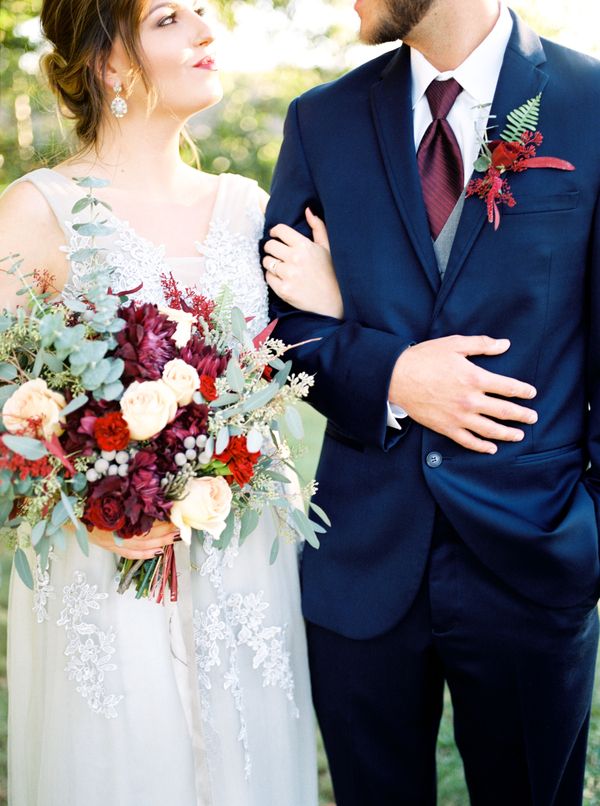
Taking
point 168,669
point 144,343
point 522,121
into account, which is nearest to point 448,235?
point 522,121

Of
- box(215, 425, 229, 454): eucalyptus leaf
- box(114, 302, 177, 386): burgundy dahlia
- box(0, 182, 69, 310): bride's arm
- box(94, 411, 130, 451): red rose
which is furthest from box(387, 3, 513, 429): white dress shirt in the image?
box(0, 182, 69, 310): bride's arm

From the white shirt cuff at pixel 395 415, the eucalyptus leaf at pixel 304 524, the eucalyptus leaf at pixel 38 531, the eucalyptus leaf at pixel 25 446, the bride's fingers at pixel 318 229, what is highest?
the bride's fingers at pixel 318 229

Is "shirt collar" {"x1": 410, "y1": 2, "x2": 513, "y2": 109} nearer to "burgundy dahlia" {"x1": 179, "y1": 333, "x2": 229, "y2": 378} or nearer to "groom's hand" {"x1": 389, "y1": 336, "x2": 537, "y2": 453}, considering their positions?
"groom's hand" {"x1": 389, "y1": 336, "x2": 537, "y2": 453}

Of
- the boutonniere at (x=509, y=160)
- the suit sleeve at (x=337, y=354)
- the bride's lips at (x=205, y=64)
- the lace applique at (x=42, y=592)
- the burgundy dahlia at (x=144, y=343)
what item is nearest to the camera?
the burgundy dahlia at (x=144, y=343)

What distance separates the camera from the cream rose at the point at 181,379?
1.84 m

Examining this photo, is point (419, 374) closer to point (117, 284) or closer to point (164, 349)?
point (164, 349)

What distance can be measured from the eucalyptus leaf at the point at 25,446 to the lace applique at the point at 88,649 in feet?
2.07

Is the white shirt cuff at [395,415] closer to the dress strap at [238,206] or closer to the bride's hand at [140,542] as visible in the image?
the bride's hand at [140,542]

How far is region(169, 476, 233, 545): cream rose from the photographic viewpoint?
1.90m

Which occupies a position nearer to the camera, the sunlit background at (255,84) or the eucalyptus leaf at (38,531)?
the eucalyptus leaf at (38,531)

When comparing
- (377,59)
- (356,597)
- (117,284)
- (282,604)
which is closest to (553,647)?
(356,597)

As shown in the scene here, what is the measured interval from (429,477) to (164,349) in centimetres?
75

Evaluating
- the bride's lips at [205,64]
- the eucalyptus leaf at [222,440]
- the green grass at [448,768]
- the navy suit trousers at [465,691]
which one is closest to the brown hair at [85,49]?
the bride's lips at [205,64]

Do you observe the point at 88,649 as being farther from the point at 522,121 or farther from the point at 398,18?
the point at 398,18
